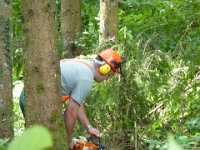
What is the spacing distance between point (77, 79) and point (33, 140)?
431 cm

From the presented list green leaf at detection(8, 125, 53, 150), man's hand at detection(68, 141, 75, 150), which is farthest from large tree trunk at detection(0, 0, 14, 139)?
green leaf at detection(8, 125, 53, 150)

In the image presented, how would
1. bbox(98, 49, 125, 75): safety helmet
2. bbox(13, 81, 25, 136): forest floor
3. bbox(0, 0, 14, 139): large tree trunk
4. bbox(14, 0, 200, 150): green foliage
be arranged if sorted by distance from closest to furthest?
bbox(0, 0, 14, 139): large tree trunk, bbox(98, 49, 125, 75): safety helmet, bbox(14, 0, 200, 150): green foliage, bbox(13, 81, 25, 136): forest floor

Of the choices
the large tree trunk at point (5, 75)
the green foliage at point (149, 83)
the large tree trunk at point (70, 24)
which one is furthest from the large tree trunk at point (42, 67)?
the large tree trunk at point (70, 24)

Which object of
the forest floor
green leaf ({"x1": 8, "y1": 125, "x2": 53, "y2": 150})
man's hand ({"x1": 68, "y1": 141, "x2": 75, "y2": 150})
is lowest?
the forest floor

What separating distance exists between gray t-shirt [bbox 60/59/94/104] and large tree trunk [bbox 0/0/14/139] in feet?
1.85

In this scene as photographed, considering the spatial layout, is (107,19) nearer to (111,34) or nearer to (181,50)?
(111,34)

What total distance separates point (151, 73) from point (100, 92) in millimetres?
659

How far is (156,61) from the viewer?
568 centimetres

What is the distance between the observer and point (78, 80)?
459cm

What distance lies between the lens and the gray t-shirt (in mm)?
4531

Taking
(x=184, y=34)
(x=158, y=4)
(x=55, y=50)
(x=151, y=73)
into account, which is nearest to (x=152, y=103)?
(x=151, y=73)

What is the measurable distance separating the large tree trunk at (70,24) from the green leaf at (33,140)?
27.0 feet

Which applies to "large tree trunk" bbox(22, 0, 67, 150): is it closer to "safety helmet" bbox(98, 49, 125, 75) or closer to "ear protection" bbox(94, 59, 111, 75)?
"ear protection" bbox(94, 59, 111, 75)

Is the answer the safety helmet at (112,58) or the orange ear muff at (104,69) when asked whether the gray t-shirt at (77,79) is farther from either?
the safety helmet at (112,58)
